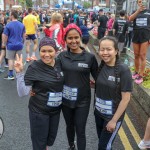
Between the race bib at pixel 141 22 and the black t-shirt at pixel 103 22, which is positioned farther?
the black t-shirt at pixel 103 22

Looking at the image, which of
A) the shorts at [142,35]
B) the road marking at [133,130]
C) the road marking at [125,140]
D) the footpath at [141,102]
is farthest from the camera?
the shorts at [142,35]

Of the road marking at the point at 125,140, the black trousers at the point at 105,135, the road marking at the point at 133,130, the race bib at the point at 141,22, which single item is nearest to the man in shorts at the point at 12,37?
the race bib at the point at 141,22

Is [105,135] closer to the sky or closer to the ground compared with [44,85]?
closer to the ground

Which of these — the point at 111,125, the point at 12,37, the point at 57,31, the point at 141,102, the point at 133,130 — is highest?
the point at 57,31

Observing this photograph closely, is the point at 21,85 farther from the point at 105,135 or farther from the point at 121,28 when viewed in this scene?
the point at 121,28

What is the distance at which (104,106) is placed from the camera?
10.6 ft

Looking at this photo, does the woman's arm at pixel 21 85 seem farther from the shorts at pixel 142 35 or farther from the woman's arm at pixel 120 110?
the shorts at pixel 142 35

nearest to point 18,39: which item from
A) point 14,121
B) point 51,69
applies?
point 14,121

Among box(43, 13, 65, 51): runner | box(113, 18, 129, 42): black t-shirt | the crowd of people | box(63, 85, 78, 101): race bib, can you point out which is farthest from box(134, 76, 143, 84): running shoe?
box(113, 18, 129, 42): black t-shirt

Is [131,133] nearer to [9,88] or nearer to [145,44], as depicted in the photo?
[145,44]

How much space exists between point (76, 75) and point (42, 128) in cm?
71

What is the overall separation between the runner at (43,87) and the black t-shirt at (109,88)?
45 centimetres

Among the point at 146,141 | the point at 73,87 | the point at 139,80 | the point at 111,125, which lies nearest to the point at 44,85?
the point at 73,87

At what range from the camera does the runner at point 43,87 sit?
3.16 meters
